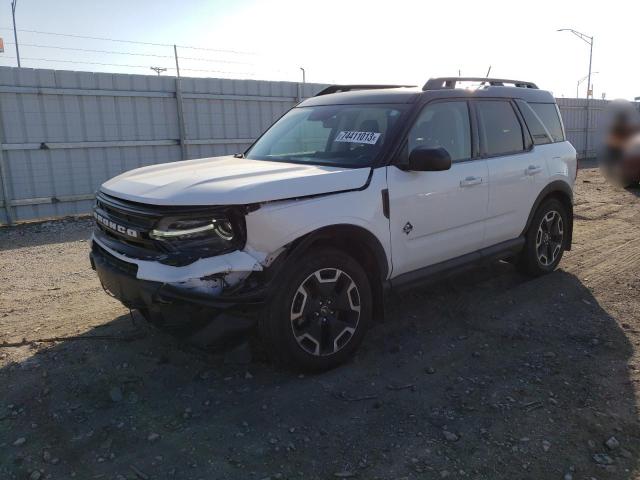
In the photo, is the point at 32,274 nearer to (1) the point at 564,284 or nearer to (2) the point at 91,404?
(2) the point at 91,404

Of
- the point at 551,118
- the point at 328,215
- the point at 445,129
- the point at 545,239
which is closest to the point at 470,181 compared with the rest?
the point at 445,129

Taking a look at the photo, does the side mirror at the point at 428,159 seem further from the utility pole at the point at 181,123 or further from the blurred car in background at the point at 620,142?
the utility pole at the point at 181,123

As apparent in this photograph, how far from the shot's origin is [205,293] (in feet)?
10.0

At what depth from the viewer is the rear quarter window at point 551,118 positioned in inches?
217

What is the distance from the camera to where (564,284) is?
540 cm

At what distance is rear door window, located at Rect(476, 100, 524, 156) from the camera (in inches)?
187

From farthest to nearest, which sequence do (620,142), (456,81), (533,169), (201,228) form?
(620,142) → (533,169) → (456,81) → (201,228)

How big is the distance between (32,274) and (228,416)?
409 centimetres

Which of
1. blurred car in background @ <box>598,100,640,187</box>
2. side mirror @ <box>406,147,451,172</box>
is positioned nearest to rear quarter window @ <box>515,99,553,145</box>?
blurred car in background @ <box>598,100,640,187</box>

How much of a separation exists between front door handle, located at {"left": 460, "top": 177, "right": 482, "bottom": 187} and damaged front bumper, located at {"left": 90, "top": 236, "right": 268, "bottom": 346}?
6.63 ft

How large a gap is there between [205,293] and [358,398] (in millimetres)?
1164

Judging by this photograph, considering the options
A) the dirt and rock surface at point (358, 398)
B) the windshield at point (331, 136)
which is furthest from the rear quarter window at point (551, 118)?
the windshield at point (331, 136)

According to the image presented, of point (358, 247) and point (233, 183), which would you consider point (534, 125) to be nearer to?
point (358, 247)

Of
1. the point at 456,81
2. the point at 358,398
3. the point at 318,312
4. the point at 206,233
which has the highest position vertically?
the point at 456,81
